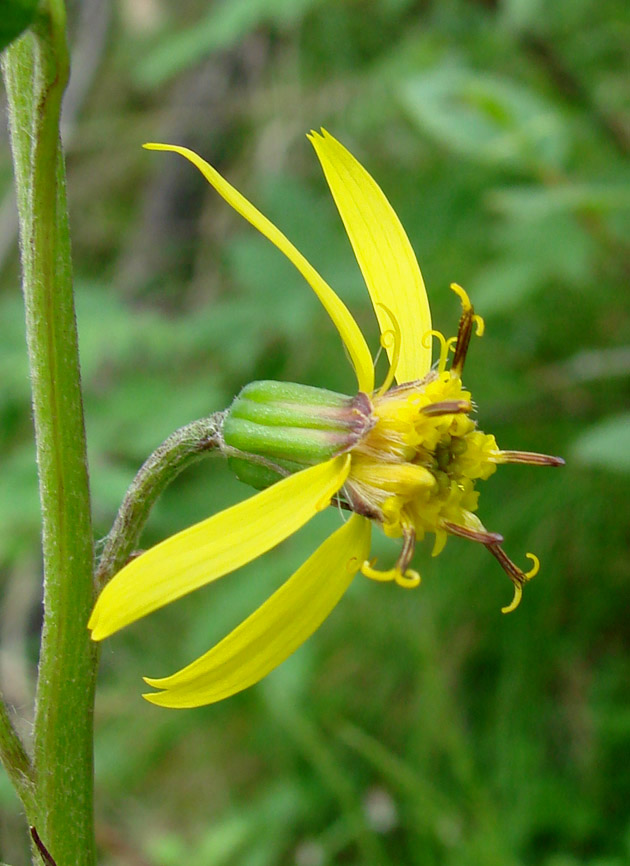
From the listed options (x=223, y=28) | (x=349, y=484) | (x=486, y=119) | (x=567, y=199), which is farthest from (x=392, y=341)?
(x=223, y=28)

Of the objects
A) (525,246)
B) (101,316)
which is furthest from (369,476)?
(525,246)

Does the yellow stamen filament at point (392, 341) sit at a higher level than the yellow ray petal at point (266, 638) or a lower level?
higher

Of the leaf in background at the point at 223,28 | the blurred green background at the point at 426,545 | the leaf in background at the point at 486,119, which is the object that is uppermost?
the leaf in background at the point at 223,28

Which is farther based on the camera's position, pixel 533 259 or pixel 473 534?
pixel 533 259

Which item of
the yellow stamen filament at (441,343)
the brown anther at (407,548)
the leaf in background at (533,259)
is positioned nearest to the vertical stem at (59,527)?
the brown anther at (407,548)

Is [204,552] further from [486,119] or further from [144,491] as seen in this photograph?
[486,119]

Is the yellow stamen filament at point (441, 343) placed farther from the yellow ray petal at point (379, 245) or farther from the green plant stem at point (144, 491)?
the green plant stem at point (144, 491)

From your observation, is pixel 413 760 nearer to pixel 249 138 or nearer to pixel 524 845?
pixel 524 845
